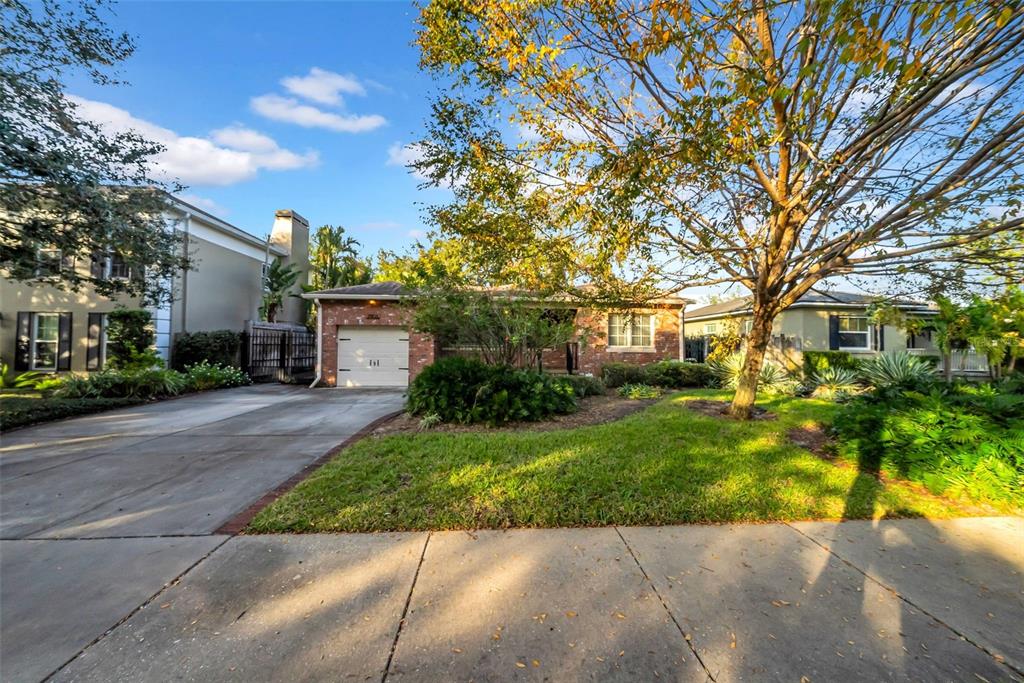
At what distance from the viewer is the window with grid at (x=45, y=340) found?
12.8m

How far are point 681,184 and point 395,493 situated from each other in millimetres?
5084

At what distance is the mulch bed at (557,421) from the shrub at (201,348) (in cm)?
941

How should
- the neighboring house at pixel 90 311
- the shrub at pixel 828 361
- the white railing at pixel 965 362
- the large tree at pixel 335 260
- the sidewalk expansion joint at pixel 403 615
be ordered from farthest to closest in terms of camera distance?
the large tree at pixel 335 260, the white railing at pixel 965 362, the shrub at pixel 828 361, the neighboring house at pixel 90 311, the sidewalk expansion joint at pixel 403 615

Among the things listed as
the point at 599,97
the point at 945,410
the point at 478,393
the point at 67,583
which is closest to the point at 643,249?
the point at 599,97

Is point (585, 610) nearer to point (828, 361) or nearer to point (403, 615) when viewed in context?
point (403, 615)

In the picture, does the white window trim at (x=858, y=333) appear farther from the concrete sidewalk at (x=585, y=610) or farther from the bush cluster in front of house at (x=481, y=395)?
the concrete sidewalk at (x=585, y=610)

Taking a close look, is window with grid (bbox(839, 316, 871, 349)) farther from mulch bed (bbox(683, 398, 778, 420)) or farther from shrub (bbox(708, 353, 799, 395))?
mulch bed (bbox(683, 398, 778, 420))

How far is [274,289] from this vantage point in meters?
17.1

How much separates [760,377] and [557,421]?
291 inches

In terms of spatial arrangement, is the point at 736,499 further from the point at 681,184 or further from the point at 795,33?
the point at 795,33

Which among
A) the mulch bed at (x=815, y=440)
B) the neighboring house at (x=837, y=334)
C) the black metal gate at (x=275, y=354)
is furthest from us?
the neighboring house at (x=837, y=334)

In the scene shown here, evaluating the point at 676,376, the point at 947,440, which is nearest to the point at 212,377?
the point at 676,376

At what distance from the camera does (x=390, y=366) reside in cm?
1346

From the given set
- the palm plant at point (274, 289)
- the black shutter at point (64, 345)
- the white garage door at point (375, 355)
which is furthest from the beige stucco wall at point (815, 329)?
the black shutter at point (64, 345)
